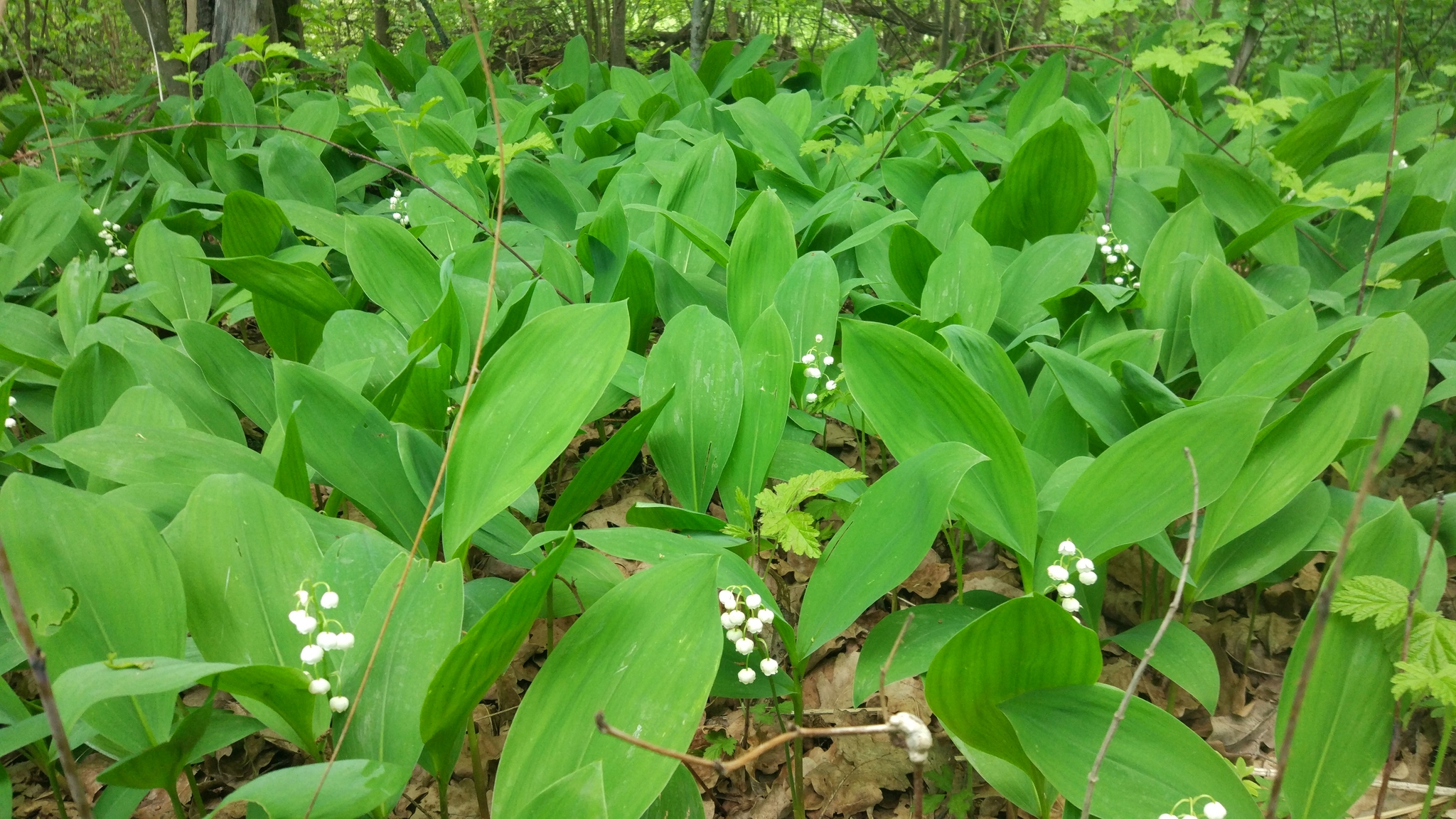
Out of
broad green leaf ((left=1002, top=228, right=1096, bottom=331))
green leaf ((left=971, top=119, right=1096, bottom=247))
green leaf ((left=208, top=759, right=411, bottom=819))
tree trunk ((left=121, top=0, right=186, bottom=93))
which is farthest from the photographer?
tree trunk ((left=121, top=0, right=186, bottom=93))

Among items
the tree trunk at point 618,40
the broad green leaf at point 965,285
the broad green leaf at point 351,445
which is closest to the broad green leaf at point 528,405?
the broad green leaf at point 351,445

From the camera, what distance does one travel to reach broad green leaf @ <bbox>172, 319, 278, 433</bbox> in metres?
1.67

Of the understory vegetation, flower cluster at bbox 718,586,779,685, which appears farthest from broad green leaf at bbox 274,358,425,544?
flower cluster at bbox 718,586,779,685

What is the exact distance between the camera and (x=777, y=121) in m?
3.08

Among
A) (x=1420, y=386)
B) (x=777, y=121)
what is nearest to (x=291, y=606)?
(x=1420, y=386)

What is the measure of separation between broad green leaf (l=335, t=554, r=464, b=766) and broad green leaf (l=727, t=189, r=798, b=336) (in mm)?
1054

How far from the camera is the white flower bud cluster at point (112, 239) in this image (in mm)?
2615

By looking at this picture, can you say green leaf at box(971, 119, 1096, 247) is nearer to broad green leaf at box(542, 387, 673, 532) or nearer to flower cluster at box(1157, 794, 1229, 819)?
broad green leaf at box(542, 387, 673, 532)

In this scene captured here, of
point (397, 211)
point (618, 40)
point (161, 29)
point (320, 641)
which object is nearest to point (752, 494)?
point (320, 641)

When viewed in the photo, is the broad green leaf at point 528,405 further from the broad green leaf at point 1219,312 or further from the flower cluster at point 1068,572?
the broad green leaf at point 1219,312

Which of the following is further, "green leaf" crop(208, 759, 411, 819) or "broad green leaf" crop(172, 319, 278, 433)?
"broad green leaf" crop(172, 319, 278, 433)

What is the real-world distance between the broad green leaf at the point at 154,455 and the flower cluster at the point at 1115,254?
1910mm

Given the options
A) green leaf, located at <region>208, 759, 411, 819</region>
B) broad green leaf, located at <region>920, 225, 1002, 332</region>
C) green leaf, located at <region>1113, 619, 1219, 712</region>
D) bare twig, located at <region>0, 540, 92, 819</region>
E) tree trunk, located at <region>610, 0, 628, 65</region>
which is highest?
tree trunk, located at <region>610, 0, 628, 65</region>

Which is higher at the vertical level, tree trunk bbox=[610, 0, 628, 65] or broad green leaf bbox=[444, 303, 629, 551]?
tree trunk bbox=[610, 0, 628, 65]
